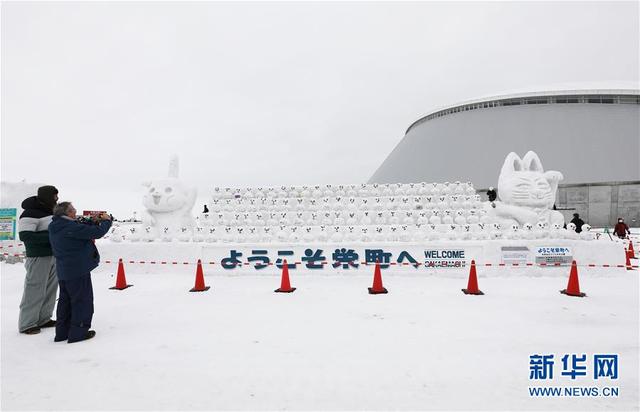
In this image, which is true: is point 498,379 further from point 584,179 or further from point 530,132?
point 530,132

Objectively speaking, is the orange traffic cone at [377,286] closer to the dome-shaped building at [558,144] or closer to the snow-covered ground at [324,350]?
the snow-covered ground at [324,350]

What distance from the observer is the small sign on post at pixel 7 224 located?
1109 cm

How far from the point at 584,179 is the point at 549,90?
885cm

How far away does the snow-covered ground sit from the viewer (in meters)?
2.84

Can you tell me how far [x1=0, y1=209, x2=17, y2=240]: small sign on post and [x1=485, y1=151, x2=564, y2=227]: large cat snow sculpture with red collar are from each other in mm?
Result: 14559

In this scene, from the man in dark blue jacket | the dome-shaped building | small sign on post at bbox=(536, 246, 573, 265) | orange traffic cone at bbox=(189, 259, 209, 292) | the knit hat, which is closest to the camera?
the man in dark blue jacket

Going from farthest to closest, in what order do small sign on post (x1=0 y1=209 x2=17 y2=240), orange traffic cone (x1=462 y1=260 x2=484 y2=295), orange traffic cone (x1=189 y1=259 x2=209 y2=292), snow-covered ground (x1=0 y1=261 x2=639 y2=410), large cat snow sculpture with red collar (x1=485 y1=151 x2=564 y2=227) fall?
small sign on post (x1=0 y1=209 x2=17 y2=240) < large cat snow sculpture with red collar (x1=485 y1=151 x2=564 y2=227) < orange traffic cone (x1=189 y1=259 x2=209 y2=292) < orange traffic cone (x1=462 y1=260 x2=484 y2=295) < snow-covered ground (x1=0 y1=261 x2=639 y2=410)

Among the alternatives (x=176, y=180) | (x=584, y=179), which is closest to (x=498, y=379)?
(x=176, y=180)

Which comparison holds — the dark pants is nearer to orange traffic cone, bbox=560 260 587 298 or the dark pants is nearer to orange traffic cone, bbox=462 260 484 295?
orange traffic cone, bbox=462 260 484 295

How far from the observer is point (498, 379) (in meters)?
3.12

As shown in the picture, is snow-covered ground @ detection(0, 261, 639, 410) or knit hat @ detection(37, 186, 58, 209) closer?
snow-covered ground @ detection(0, 261, 639, 410)

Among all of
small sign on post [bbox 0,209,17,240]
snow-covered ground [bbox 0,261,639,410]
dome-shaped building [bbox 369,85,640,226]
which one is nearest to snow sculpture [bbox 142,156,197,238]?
snow-covered ground [bbox 0,261,639,410]

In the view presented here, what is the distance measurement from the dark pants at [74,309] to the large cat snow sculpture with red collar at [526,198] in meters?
8.77

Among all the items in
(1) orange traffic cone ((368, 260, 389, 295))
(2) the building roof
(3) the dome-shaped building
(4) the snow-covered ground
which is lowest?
(4) the snow-covered ground
